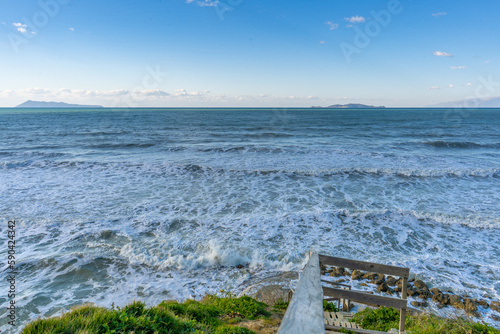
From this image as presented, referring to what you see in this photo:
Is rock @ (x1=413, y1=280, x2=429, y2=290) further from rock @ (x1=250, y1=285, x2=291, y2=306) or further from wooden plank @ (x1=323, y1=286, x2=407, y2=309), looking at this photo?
wooden plank @ (x1=323, y1=286, x2=407, y2=309)

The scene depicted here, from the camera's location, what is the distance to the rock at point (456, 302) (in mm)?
6566

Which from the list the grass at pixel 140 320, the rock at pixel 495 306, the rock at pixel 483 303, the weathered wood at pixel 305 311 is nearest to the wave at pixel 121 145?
the grass at pixel 140 320

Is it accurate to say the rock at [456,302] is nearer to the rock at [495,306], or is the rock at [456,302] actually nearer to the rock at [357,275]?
the rock at [495,306]

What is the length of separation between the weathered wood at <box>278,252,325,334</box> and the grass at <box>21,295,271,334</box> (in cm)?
247

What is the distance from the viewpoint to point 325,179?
17922 mm

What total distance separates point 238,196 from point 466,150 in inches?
1128

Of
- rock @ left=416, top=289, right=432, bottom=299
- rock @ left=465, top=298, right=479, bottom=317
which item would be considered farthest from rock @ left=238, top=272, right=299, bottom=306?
rock @ left=465, top=298, right=479, bottom=317

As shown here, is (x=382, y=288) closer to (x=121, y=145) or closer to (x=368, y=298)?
(x=368, y=298)

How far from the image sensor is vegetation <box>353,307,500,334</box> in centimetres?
431

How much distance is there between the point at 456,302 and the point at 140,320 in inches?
293

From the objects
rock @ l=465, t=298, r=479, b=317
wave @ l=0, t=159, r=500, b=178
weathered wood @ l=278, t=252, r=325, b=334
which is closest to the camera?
weathered wood @ l=278, t=252, r=325, b=334

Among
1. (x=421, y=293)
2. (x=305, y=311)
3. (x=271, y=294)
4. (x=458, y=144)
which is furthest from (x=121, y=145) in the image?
(x=458, y=144)

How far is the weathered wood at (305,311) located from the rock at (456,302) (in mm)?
6643

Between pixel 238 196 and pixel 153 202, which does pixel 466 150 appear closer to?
pixel 238 196
